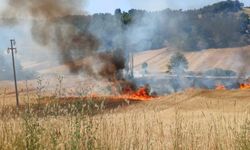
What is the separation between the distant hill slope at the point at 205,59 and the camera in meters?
88.9

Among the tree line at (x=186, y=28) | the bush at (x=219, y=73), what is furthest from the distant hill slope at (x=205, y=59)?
the bush at (x=219, y=73)

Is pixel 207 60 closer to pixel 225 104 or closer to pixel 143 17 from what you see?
pixel 143 17

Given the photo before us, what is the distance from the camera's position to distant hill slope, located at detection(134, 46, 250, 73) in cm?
8894

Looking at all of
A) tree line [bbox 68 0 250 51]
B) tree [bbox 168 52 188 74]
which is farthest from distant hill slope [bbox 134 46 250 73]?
tree [bbox 168 52 188 74]

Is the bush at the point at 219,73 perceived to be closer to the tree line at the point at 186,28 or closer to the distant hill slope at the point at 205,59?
the distant hill slope at the point at 205,59

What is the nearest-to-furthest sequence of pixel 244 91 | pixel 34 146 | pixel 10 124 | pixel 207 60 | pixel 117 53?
1. pixel 34 146
2. pixel 10 124
3. pixel 244 91
4. pixel 117 53
5. pixel 207 60

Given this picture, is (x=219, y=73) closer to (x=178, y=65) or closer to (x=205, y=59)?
(x=178, y=65)

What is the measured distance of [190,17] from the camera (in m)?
113

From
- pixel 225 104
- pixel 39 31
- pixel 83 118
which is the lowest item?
pixel 225 104

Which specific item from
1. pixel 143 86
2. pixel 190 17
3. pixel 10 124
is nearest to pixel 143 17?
pixel 143 86

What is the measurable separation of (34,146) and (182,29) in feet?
334

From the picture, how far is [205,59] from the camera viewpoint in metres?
93.7

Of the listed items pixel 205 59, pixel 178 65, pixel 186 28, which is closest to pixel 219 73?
pixel 178 65

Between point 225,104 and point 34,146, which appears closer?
point 34,146
